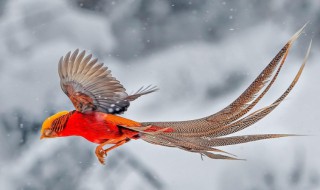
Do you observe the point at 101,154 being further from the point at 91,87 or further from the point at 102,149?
the point at 91,87

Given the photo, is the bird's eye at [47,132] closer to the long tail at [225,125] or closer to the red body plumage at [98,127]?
the red body plumage at [98,127]

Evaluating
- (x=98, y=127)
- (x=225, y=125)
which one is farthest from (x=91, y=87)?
(x=225, y=125)

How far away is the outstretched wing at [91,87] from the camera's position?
0.78 meters

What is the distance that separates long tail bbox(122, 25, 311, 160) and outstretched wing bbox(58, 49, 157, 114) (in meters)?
0.06

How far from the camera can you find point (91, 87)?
0.81 m

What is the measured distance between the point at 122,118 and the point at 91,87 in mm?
67

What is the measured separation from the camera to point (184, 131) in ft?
2.59

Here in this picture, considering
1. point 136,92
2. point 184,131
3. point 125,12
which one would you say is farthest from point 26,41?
point 184,131

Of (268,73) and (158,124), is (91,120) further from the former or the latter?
(268,73)

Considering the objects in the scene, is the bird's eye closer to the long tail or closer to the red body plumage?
the red body plumage

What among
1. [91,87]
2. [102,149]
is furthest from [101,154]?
[91,87]

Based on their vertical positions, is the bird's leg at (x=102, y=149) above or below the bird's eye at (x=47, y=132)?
below

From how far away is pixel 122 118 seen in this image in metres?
0.81

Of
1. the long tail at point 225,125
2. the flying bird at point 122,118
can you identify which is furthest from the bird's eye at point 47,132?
the long tail at point 225,125
